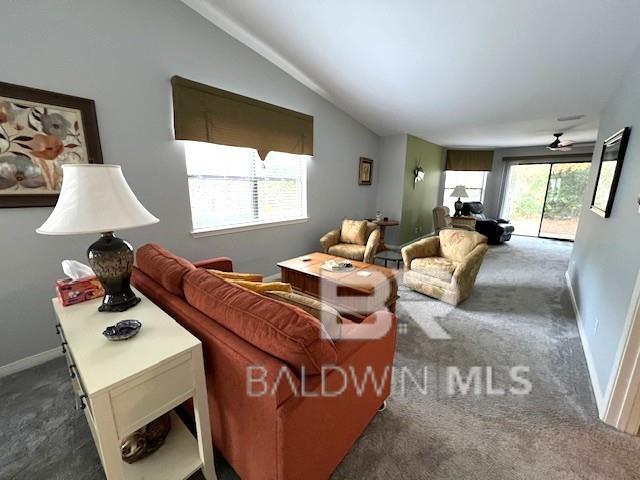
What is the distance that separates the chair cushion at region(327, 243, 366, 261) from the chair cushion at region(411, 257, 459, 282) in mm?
718

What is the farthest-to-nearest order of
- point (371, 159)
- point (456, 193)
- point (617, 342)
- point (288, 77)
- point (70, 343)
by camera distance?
1. point (456, 193)
2. point (371, 159)
3. point (288, 77)
4. point (617, 342)
5. point (70, 343)

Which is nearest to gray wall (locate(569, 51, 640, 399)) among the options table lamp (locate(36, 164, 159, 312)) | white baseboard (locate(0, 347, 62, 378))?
table lamp (locate(36, 164, 159, 312))

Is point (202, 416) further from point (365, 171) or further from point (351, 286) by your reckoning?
point (365, 171)

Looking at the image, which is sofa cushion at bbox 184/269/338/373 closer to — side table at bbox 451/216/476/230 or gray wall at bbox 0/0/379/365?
gray wall at bbox 0/0/379/365

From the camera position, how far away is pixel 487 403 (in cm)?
169

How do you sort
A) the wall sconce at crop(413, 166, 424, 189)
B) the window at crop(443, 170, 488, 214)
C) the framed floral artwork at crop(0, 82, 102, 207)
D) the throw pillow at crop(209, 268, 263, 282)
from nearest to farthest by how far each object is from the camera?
the throw pillow at crop(209, 268, 263, 282), the framed floral artwork at crop(0, 82, 102, 207), the wall sconce at crop(413, 166, 424, 189), the window at crop(443, 170, 488, 214)

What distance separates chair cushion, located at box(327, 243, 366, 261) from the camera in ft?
12.0

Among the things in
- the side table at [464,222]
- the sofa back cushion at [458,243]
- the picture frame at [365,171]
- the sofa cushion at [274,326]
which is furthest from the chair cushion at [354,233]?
the side table at [464,222]

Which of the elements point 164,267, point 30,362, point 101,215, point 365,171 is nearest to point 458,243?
point 365,171

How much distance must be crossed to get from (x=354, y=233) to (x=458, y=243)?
1.40 metres

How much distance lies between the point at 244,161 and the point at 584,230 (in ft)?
14.1

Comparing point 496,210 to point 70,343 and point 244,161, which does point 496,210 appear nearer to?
point 244,161

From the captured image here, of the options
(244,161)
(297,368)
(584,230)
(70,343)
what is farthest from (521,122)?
(70,343)

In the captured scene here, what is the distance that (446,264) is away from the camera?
3061mm
